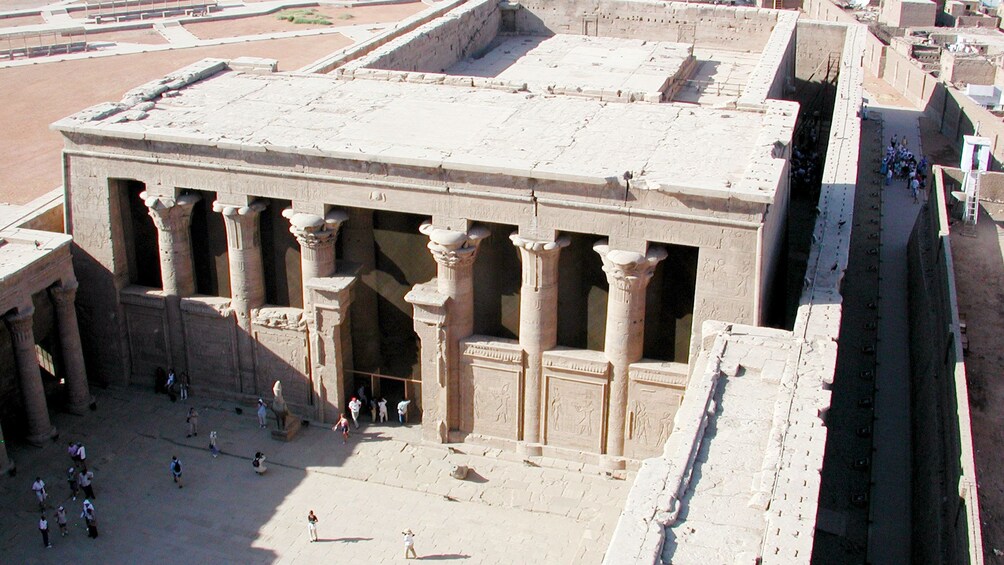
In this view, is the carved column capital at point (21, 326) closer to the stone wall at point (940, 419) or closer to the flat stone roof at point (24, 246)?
the flat stone roof at point (24, 246)

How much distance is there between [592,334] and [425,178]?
5712mm

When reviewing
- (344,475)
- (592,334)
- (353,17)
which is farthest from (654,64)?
(353,17)

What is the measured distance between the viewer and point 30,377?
88.9 feet

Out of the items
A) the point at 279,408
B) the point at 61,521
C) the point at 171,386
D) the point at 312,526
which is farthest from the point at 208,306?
the point at 312,526

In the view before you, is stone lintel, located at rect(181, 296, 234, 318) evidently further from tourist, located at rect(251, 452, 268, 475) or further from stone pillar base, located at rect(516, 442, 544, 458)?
stone pillar base, located at rect(516, 442, 544, 458)

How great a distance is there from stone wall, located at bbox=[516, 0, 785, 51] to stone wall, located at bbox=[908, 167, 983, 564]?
50.1ft

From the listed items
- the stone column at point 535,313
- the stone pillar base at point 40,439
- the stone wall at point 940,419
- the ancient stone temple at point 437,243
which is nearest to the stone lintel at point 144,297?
the ancient stone temple at point 437,243

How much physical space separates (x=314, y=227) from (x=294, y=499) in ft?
21.8

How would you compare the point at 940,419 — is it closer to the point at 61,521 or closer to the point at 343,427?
the point at 343,427

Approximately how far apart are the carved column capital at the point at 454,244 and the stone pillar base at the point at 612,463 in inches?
232

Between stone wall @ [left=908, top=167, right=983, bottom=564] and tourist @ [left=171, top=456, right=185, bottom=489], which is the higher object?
stone wall @ [left=908, top=167, right=983, bottom=564]

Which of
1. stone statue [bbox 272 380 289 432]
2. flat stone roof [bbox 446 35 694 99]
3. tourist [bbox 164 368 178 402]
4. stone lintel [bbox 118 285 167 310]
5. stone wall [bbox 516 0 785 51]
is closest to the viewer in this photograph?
stone statue [bbox 272 380 289 432]

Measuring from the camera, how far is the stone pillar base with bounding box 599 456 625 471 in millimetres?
27078

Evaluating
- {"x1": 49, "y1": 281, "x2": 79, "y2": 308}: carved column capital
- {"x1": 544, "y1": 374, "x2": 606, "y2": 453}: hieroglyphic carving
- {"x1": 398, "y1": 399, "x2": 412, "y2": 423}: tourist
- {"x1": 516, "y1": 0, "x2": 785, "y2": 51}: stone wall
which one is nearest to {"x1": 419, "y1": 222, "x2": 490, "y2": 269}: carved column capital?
{"x1": 544, "y1": 374, "x2": 606, "y2": 453}: hieroglyphic carving
